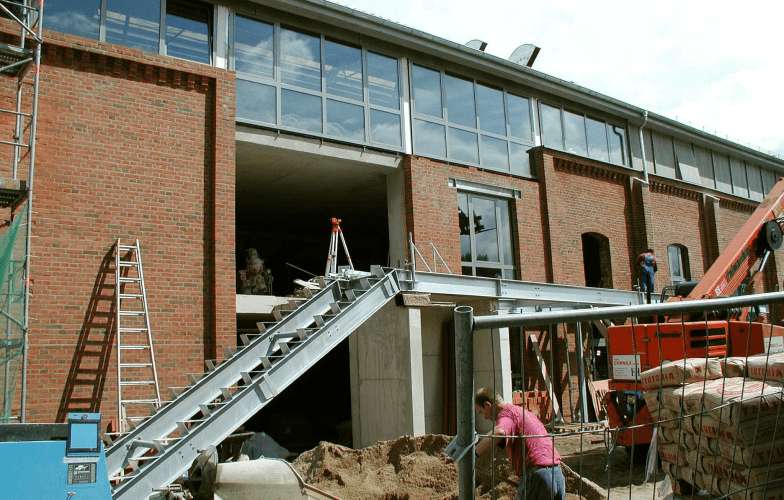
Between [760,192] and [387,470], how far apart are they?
2126cm

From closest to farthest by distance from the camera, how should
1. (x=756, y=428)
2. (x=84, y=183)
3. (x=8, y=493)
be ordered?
(x=756, y=428)
(x=8, y=493)
(x=84, y=183)

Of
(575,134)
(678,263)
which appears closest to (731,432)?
(575,134)

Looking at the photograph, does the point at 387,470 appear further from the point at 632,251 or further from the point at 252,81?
the point at 632,251

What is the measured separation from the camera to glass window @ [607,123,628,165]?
61.9 feet

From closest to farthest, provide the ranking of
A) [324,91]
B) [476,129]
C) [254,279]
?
[324,91] < [254,279] < [476,129]

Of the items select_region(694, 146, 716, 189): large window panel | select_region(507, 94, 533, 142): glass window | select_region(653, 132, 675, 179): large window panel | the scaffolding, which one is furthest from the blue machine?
select_region(694, 146, 716, 189): large window panel

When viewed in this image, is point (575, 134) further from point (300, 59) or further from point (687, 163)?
point (300, 59)

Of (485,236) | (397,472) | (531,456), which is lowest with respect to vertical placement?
(397,472)

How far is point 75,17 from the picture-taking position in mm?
10703

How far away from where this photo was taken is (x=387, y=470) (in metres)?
8.92

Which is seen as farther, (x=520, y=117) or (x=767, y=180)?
(x=767, y=180)

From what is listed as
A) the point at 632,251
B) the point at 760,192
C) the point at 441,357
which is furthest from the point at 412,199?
the point at 760,192

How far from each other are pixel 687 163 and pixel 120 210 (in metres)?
18.1

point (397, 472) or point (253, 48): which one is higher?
point (253, 48)
